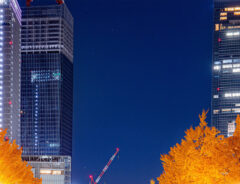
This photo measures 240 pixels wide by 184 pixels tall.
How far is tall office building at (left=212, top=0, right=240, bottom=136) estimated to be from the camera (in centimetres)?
17275

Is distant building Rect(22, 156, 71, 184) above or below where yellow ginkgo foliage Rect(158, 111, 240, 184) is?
below

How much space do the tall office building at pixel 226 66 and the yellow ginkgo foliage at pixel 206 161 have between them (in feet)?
480

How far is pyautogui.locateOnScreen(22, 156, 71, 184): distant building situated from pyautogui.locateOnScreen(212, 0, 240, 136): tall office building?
64.2m

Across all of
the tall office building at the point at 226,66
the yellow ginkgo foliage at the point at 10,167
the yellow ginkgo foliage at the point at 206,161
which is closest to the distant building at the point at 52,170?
the tall office building at the point at 226,66

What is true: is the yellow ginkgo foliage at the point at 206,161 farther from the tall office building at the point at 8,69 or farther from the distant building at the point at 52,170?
the distant building at the point at 52,170

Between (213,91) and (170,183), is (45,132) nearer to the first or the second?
(213,91)

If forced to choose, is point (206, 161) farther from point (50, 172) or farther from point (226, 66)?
point (50, 172)

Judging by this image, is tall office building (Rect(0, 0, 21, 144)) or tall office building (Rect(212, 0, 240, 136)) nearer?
tall office building (Rect(0, 0, 21, 144))

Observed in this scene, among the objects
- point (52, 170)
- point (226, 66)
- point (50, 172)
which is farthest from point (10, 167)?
point (52, 170)

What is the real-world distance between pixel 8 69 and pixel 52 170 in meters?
51.1

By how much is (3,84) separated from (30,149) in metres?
50.3

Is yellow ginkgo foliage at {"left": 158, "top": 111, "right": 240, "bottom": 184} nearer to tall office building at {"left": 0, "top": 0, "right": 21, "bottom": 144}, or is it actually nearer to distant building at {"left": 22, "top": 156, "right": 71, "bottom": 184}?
tall office building at {"left": 0, "top": 0, "right": 21, "bottom": 144}

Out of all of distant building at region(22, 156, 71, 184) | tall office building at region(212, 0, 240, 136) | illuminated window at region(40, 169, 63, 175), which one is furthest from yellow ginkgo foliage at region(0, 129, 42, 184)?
illuminated window at region(40, 169, 63, 175)

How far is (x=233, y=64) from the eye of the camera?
585 feet
